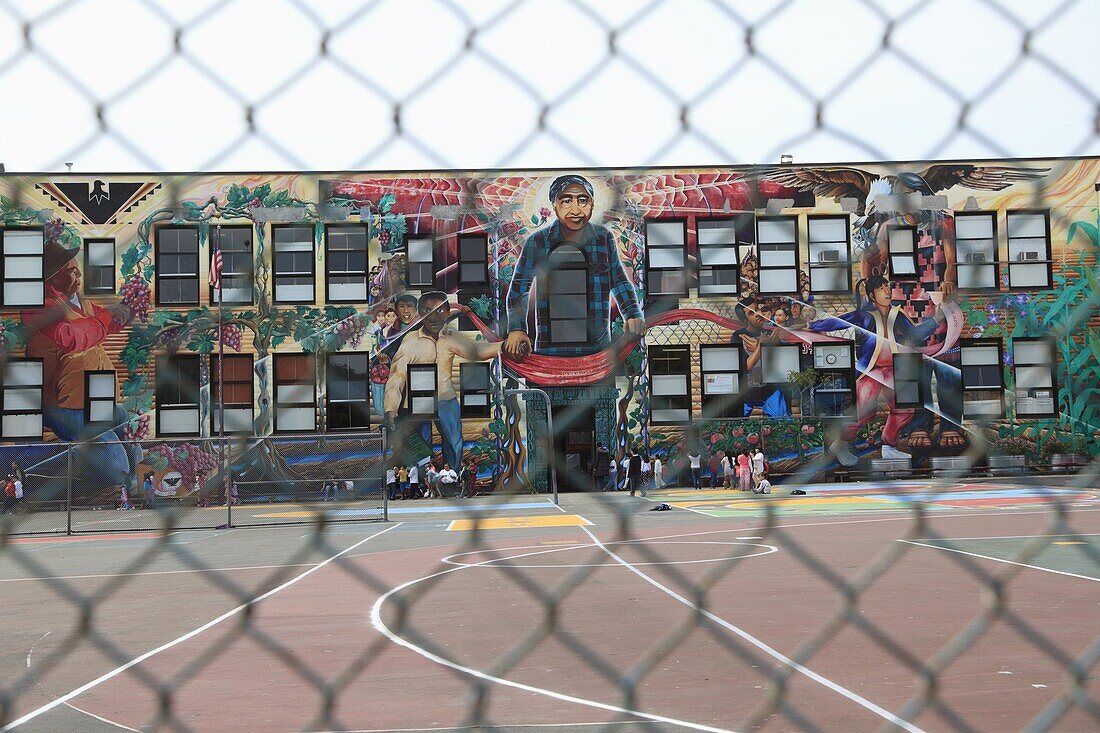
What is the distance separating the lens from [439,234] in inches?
93.2

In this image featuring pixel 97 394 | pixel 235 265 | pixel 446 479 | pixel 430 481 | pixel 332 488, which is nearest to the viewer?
pixel 235 265

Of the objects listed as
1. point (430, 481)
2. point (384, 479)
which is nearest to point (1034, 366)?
point (384, 479)

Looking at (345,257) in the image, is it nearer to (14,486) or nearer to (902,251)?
(902,251)

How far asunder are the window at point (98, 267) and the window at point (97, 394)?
1.36 meters

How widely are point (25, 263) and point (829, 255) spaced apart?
170 cm

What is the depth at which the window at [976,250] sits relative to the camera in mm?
2090

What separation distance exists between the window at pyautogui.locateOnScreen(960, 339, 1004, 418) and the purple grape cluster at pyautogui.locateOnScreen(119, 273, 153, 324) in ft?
5.47

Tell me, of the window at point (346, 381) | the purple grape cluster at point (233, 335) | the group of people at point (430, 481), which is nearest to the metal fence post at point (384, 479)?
the window at point (346, 381)

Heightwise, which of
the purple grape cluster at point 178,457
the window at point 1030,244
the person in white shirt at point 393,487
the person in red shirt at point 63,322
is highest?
the window at point 1030,244

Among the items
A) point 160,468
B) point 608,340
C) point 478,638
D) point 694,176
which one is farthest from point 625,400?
point 160,468

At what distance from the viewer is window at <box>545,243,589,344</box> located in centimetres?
192

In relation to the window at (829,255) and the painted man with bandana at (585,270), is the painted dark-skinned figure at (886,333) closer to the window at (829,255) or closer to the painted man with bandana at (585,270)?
the window at (829,255)

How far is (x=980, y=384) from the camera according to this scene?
2861 millimetres

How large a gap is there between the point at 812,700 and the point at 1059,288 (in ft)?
14.1
